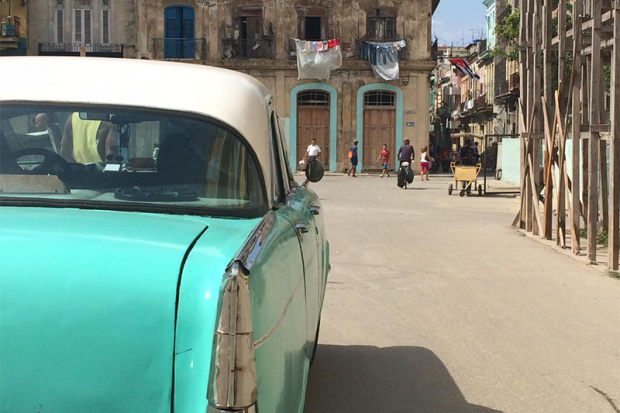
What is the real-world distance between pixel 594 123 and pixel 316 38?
29.4 m

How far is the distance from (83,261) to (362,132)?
37.2 m

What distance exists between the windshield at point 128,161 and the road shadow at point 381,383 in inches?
72.3

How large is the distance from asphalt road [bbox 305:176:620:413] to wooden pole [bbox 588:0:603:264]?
440mm

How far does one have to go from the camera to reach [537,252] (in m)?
→ 11.5

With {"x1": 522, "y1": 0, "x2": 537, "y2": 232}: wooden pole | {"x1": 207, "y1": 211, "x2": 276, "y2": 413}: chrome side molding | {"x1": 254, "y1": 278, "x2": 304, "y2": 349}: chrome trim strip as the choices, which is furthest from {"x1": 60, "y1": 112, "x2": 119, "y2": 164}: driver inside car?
{"x1": 522, "y1": 0, "x2": 537, "y2": 232}: wooden pole

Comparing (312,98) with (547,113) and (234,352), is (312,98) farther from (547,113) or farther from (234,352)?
(234,352)

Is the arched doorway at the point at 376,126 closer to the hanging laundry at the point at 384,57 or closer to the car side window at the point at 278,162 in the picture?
the hanging laundry at the point at 384,57

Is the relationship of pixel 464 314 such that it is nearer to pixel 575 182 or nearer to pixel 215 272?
pixel 575 182

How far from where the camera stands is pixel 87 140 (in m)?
3.52

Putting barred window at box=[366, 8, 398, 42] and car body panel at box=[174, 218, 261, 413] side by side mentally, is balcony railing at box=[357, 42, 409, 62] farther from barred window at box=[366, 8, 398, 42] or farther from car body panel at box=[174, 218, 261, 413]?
car body panel at box=[174, 218, 261, 413]

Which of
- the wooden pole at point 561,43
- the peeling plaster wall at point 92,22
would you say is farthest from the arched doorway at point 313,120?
the wooden pole at point 561,43

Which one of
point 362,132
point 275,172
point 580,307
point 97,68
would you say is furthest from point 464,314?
point 362,132

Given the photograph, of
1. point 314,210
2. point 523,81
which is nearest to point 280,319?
point 314,210

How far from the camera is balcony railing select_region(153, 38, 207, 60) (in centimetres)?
3869
